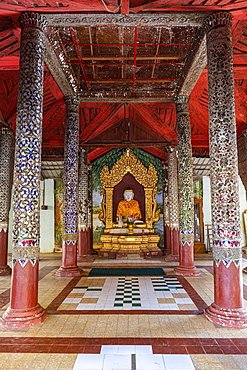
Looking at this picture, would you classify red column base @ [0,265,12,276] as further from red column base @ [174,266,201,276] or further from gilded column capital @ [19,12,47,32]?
gilded column capital @ [19,12,47,32]

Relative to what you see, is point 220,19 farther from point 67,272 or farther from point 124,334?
point 67,272

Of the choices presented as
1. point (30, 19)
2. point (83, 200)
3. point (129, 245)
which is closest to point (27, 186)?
point (30, 19)

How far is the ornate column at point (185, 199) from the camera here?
832 cm

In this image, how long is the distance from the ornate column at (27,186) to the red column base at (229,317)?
2.94 meters

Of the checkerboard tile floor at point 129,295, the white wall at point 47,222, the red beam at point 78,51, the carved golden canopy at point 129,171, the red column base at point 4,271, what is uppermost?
the red beam at point 78,51

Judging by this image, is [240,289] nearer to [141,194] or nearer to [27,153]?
[27,153]

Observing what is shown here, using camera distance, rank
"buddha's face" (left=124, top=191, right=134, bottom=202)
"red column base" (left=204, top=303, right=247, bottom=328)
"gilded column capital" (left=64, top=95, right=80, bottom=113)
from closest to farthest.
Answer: "red column base" (left=204, top=303, right=247, bottom=328), "gilded column capital" (left=64, top=95, right=80, bottom=113), "buddha's face" (left=124, top=191, right=134, bottom=202)

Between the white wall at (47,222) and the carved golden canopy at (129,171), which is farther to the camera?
the white wall at (47,222)

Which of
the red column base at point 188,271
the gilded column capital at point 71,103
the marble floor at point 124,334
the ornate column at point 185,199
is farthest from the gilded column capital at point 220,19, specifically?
the red column base at point 188,271

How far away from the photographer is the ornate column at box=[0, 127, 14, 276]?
370 inches

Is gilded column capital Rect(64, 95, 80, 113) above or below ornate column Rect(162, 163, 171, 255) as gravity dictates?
above

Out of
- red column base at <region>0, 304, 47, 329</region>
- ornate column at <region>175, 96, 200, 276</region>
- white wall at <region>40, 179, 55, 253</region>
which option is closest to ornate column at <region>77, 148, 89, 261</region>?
white wall at <region>40, 179, 55, 253</region>

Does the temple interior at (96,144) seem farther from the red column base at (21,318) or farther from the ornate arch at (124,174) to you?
the ornate arch at (124,174)

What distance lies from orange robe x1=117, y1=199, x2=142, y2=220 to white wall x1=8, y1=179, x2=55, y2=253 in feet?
13.9
